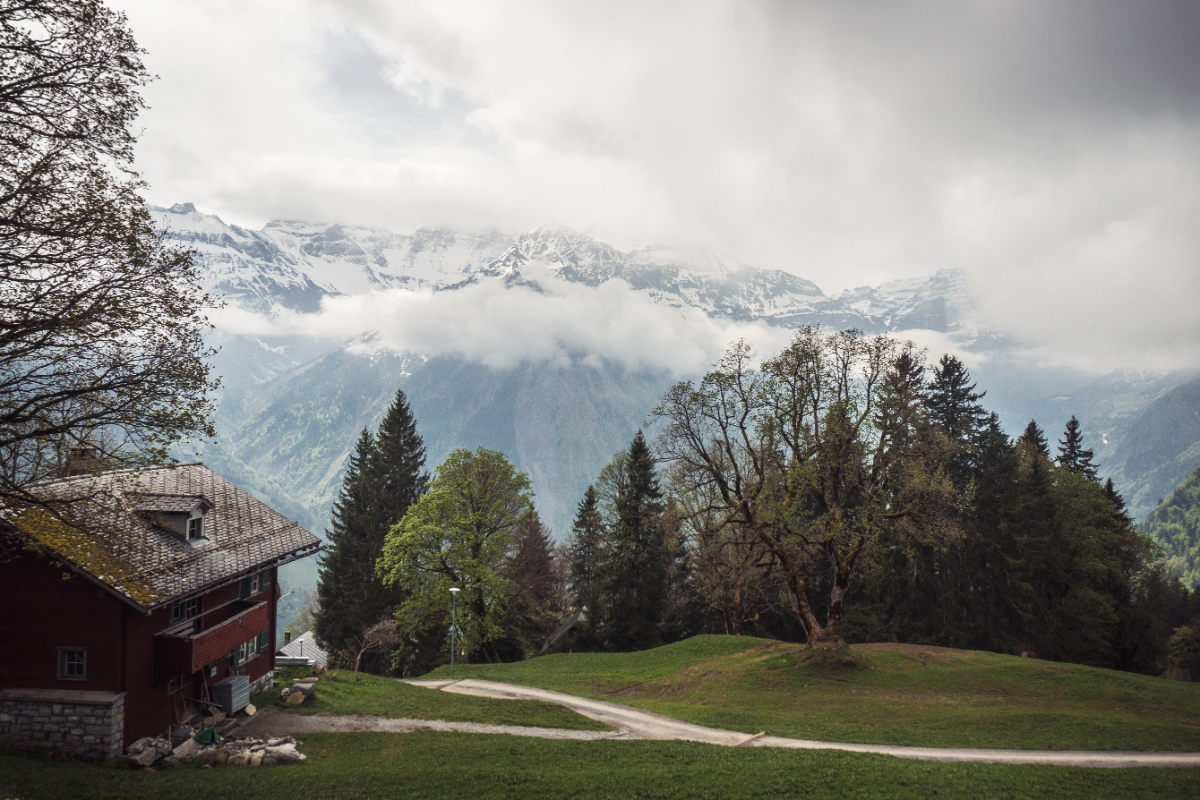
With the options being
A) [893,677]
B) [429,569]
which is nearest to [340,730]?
[429,569]

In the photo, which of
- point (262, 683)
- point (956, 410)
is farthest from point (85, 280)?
point (956, 410)

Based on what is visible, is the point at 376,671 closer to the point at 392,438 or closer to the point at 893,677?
the point at 392,438

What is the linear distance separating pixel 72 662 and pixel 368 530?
131ft

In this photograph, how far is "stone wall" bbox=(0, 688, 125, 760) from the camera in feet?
59.3

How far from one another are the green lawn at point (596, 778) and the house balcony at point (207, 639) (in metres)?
3.58

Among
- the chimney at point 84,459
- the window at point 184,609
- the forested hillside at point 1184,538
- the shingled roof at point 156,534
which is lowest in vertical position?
the forested hillside at point 1184,538

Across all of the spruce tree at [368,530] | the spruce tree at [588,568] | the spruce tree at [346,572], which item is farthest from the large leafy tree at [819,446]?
the spruce tree at [346,572]

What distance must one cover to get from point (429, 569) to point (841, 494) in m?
27.1

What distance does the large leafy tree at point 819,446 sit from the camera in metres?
29.0

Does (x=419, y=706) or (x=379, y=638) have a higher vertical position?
(x=419, y=706)

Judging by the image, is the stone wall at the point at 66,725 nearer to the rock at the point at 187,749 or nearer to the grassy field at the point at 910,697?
the rock at the point at 187,749

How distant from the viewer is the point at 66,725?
59.6ft

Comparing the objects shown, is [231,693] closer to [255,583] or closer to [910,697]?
[255,583]

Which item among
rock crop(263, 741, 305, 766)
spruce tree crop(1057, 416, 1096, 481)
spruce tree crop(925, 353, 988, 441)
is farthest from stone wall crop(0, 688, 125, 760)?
spruce tree crop(1057, 416, 1096, 481)
